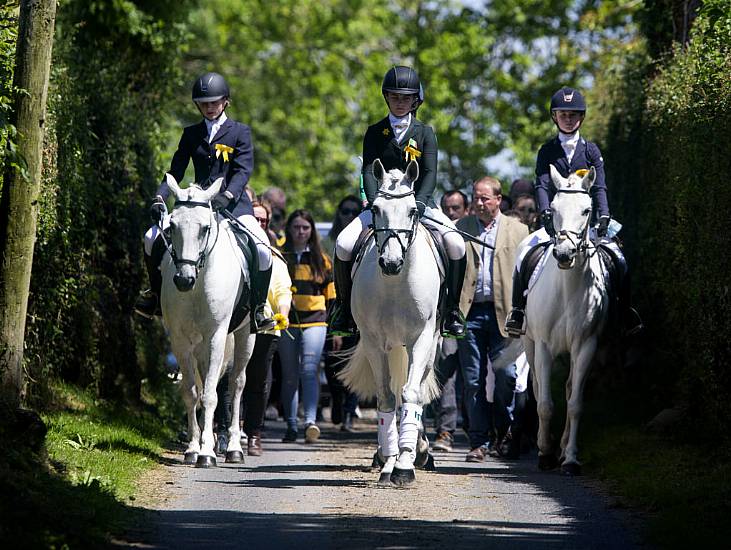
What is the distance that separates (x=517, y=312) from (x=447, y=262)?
1542 millimetres

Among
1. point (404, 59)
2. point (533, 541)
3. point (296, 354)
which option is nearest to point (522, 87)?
point (404, 59)

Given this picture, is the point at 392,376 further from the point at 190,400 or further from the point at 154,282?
the point at 154,282

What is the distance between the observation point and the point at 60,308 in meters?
14.6

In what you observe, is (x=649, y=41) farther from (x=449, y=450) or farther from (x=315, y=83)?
(x=315, y=83)

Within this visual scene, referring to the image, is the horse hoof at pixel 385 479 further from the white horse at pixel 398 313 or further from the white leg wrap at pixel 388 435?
the white leg wrap at pixel 388 435

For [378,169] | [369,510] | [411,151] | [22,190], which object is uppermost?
[411,151]

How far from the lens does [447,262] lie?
12789 mm

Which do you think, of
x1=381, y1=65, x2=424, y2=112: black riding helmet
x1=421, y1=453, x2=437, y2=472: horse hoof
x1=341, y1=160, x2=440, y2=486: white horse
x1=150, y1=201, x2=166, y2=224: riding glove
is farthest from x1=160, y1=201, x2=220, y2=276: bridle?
x1=421, y1=453, x2=437, y2=472: horse hoof

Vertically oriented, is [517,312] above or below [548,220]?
below

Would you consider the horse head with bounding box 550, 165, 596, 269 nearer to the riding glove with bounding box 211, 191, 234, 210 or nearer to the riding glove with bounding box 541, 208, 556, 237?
the riding glove with bounding box 541, 208, 556, 237

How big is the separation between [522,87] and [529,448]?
72.4 ft

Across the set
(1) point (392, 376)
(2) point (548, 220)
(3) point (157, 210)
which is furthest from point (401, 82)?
(1) point (392, 376)

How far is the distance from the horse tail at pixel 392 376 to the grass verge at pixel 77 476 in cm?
198

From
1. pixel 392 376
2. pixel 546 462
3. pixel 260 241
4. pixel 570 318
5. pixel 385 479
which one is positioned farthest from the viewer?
pixel 260 241
